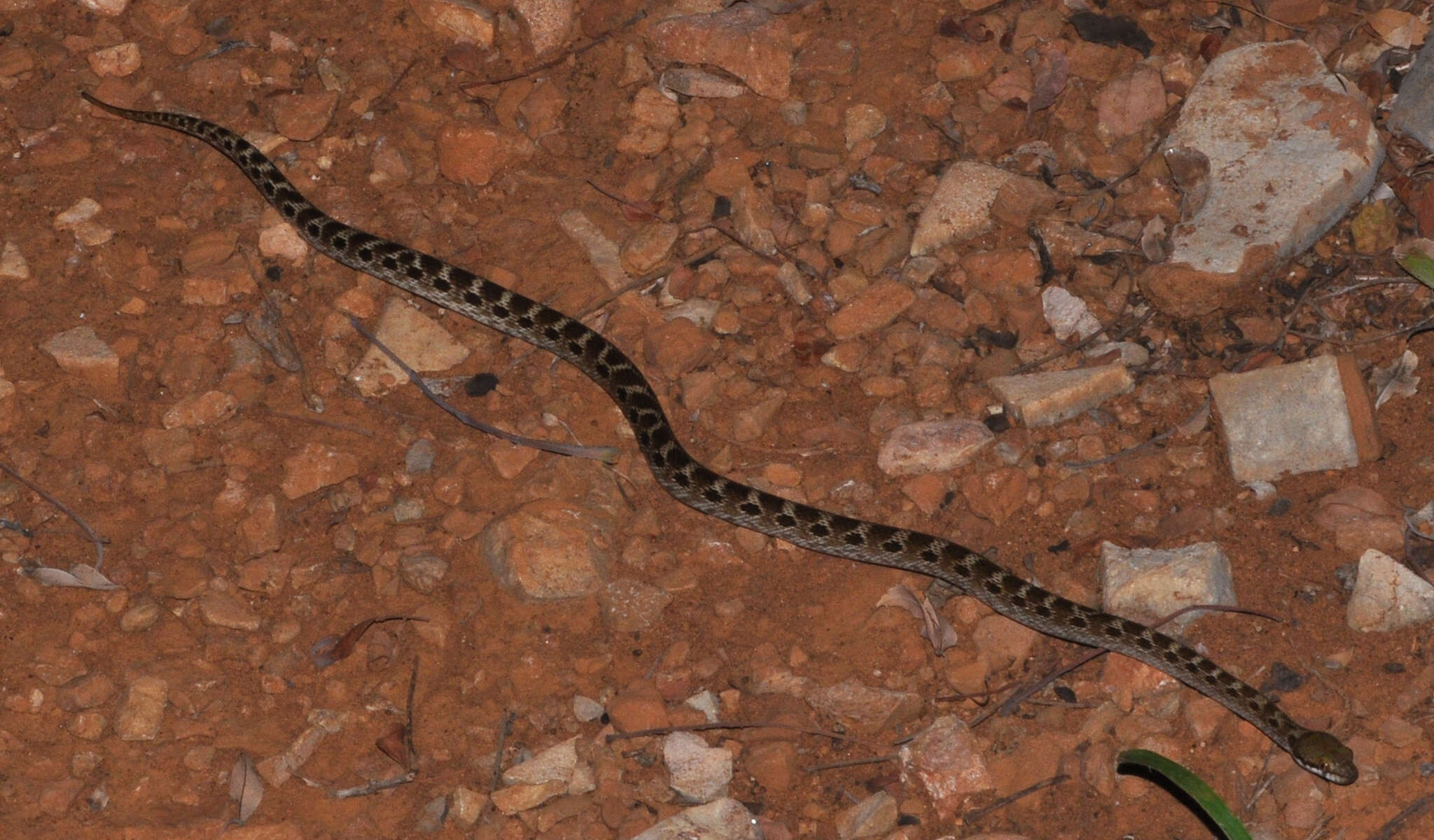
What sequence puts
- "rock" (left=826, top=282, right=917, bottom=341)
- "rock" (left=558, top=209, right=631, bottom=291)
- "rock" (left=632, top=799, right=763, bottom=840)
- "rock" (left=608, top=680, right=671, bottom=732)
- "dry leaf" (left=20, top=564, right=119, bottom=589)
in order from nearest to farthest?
"rock" (left=632, top=799, right=763, bottom=840), "rock" (left=608, top=680, right=671, bottom=732), "dry leaf" (left=20, top=564, right=119, bottom=589), "rock" (left=826, top=282, right=917, bottom=341), "rock" (left=558, top=209, right=631, bottom=291)

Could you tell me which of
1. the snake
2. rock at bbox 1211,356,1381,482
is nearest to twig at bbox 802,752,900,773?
the snake

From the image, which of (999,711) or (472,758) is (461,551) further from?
(999,711)

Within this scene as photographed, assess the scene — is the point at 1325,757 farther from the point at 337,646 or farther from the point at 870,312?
the point at 337,646

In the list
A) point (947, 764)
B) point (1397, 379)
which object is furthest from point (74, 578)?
point (1397, 379)

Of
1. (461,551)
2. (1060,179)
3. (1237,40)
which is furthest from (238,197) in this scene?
(1237,40)

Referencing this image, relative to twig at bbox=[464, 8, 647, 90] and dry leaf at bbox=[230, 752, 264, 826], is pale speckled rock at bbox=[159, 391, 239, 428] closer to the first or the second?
dry leaf at bbox=[230, 752, 264, 826]
